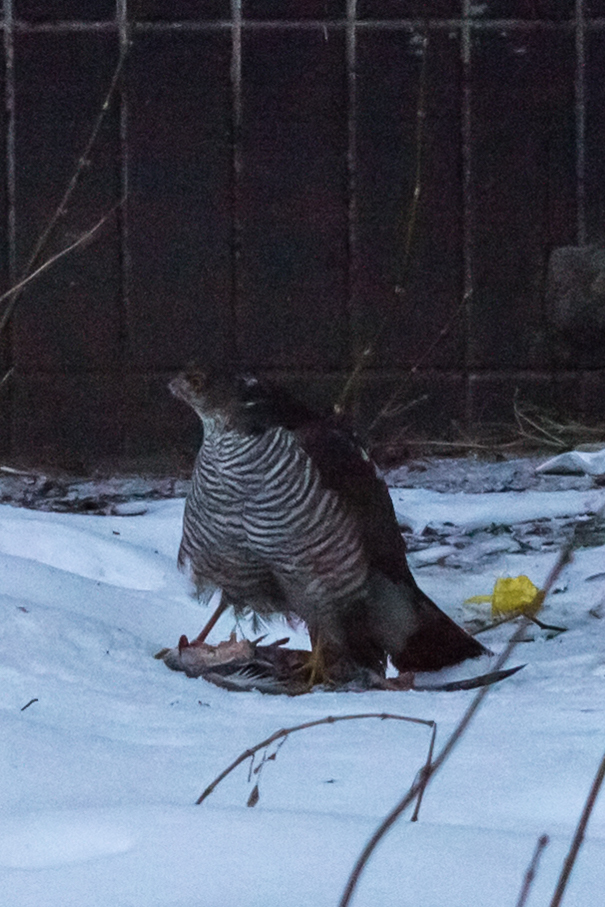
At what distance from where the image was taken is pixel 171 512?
13.1ft

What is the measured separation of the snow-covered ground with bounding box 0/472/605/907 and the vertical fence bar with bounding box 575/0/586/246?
1.91m

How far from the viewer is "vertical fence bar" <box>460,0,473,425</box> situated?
4.77 m

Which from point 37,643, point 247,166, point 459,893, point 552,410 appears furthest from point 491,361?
point 459,893

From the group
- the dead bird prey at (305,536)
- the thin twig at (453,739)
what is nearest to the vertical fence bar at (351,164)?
the dead bird prey at (305,536)

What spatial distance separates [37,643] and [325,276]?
2.71 metres

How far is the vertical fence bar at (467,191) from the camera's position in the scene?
188 inches

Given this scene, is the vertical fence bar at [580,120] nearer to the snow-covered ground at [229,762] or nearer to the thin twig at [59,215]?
the thin twig at [59,215]

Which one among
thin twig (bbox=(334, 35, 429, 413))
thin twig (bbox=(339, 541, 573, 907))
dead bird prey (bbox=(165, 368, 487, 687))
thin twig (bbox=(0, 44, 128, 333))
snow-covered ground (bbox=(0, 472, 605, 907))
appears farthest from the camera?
thin twig (bbox=(334, 35, 429, 413))

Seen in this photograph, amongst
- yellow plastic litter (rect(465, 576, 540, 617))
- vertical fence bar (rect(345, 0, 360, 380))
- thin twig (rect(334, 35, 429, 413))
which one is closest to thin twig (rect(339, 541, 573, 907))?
yellow plastic litter (rect(465, 576, 540, 617))

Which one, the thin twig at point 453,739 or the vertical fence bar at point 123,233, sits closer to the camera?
the thin twig at point 453,739

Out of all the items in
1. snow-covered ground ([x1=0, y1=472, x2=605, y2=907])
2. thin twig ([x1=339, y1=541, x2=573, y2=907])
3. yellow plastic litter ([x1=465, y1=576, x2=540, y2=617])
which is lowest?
yellow plastic litter ([x1=465, y1=576, x2=540, y2=617])

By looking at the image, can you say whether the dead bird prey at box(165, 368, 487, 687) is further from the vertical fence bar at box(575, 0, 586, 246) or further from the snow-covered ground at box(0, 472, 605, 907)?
the vertical fence bar at box(575, 0, 586, 246)

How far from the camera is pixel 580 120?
481cm

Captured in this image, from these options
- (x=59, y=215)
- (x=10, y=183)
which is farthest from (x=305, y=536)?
(x=10, y=183)
